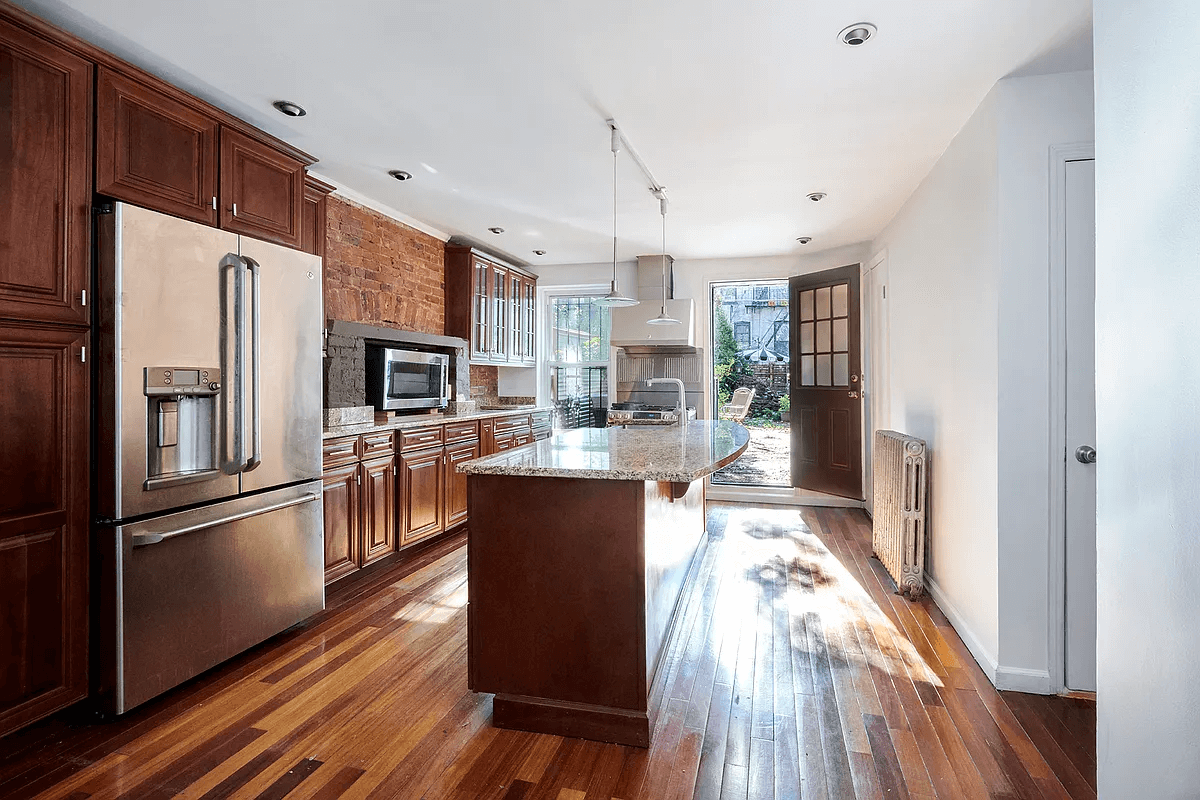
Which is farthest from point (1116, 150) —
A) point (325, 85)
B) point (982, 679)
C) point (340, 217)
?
point (340, 217)

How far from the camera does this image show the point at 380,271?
14.2 ft

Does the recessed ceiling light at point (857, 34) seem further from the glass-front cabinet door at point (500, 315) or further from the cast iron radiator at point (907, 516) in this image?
the glass-front cabinet door at point (500, 315)

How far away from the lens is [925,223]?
3.59 meters

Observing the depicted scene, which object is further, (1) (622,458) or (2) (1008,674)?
(2) (1008,674)

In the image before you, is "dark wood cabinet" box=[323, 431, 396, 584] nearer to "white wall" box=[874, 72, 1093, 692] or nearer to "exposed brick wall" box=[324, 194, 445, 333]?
"exposed brick wall" box=[324, 194, 445, 333]

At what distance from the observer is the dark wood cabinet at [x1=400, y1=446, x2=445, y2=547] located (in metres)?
3.90

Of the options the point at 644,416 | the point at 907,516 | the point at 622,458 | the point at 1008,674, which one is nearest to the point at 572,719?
the point at 622,458

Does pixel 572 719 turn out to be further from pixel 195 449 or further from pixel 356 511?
pixel 356 511

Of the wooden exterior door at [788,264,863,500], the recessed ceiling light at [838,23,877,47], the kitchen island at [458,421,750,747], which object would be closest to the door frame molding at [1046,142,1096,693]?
the recessed ceiling light at [838,23,877,47]

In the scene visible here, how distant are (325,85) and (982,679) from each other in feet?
11.9

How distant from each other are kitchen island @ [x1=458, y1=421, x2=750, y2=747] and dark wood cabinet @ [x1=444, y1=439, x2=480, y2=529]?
89.0 inches

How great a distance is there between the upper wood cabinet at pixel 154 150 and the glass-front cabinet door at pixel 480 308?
2739mm

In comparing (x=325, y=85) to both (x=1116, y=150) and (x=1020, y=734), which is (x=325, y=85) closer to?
(x=1116, y=150)

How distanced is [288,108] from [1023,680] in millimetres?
3907
